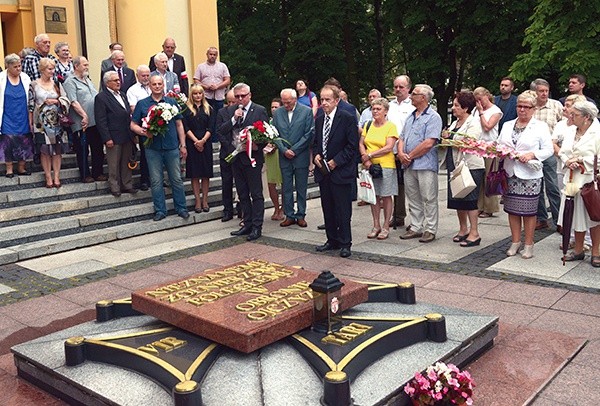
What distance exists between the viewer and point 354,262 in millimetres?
8031

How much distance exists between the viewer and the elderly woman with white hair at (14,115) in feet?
32.1

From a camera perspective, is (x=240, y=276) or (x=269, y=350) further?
(x=240, y=276)

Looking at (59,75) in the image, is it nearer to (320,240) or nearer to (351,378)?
(320,240)

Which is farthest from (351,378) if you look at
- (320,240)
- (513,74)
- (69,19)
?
(513,74)

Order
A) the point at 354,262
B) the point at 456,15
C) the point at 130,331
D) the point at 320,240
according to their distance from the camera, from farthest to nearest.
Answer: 1. the point at 456,15
2. the point at 320,240
3. the point at 354,262
4. the point at 130,331

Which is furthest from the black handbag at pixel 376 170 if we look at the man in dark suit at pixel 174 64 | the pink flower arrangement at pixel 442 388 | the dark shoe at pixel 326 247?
the man in dark suit at pixel 174 64

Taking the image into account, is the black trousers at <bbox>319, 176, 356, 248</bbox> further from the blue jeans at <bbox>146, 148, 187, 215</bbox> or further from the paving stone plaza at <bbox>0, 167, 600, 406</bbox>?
the blue jeans at <bbox>146, 148, 187, 215</bbox>

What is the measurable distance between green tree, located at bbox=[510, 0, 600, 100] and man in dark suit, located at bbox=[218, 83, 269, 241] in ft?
32.6

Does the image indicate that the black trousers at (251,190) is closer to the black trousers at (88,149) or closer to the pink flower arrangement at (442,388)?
the black trousers at (88,149)

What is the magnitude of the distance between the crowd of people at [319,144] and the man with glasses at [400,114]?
20 millimetres

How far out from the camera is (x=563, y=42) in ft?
54.2

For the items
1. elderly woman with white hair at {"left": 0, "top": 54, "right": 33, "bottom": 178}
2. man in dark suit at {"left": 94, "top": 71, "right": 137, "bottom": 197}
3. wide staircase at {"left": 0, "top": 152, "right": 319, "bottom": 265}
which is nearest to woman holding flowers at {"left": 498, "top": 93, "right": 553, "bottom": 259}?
wide staircase at {"left": 0, "top": 152, "right": 319, "bottom": 265}

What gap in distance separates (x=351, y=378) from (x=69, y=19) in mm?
12546

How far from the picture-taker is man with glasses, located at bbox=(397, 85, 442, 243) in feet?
28.2
